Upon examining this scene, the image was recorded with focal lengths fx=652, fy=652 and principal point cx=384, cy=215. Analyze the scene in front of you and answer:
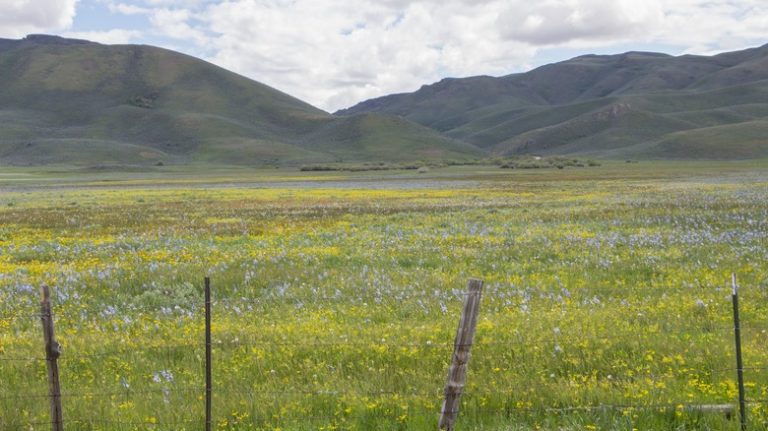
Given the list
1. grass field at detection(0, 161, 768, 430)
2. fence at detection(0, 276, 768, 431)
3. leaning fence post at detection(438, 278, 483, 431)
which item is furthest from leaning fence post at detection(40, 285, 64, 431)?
leaning fence post at detection(438, 278, 483, 431)

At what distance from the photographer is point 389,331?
10.0 meters

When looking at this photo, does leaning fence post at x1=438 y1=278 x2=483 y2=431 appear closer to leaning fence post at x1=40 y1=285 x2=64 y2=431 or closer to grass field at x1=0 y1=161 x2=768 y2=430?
grass field at x1=0 y1=161 x2=768 y2=430

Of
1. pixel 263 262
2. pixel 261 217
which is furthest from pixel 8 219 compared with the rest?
pixel 263 262

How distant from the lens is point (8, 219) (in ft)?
111

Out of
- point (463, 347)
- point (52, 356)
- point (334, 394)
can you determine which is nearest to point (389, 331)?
point (334, 394)

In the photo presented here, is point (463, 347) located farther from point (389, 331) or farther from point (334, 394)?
point (389, 331)

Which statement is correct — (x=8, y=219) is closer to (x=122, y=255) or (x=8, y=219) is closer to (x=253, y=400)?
(x=122, y=255)

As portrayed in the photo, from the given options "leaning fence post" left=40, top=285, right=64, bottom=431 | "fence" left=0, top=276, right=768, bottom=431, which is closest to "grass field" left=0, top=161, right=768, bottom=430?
"fence" left=0, top=276, right=768, bottom=431

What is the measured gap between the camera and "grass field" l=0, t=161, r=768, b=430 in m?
7.18

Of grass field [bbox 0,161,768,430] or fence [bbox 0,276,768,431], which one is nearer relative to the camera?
fence [bbox 0,276,768,431]

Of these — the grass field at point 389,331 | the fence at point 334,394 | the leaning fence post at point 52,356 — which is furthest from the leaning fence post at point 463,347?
the leaning fence post at point 52,356

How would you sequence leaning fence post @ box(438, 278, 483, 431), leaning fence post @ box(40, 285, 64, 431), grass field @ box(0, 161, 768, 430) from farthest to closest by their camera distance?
grass field @ box(0, 161, 768, 430), leaning fence post @ box(40, 285, 64, 431), leaning fence post @ box(438, 278, 483, 431)

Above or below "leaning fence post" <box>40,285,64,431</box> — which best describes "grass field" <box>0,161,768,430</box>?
below

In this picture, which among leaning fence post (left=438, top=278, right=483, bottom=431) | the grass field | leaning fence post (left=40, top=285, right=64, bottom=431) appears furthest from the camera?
the grass field
